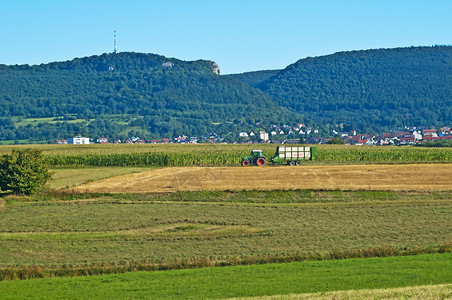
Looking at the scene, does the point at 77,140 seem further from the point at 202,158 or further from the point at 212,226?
the point at 212,226

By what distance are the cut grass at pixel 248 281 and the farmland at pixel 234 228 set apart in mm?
70

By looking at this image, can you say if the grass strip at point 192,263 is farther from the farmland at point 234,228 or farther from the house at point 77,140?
the house at point 77,140

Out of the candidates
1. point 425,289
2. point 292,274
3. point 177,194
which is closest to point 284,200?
point 177,194

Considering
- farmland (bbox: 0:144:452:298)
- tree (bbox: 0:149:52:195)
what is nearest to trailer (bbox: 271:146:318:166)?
farmland (bbox: 0:144:452:298)

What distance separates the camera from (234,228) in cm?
3381

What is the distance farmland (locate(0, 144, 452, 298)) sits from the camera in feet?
76.2

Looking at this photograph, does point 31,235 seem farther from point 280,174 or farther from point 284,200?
point 280,174

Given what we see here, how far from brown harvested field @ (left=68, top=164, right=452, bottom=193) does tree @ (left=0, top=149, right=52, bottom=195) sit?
10.6 feet

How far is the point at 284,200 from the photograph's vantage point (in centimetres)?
4422

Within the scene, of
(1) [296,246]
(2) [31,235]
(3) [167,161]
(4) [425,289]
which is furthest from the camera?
(3) [167,161]

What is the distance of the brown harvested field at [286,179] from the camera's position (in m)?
48.4

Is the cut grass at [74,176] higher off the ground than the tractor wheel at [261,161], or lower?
lower

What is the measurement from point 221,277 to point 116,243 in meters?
8.97

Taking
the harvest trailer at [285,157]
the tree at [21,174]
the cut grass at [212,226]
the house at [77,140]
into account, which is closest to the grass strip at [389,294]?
the cut grass at [212,226]
